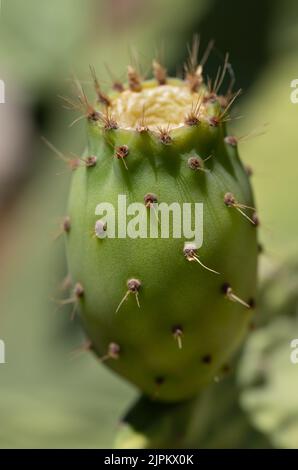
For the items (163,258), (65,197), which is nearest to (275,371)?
(163,258)

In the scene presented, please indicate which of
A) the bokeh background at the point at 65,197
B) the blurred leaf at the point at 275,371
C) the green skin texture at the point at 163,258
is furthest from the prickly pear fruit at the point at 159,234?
the blurred leaf at the point at 275,371

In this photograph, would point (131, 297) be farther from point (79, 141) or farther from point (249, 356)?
point (79, 141)

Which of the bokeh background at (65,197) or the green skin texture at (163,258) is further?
the bokeh background at (65,197)

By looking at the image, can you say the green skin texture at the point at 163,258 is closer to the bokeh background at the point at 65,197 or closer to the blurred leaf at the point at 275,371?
the bokeh background at the point at 65,197

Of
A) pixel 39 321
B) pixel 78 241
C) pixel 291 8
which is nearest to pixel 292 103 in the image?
pixel 291 8

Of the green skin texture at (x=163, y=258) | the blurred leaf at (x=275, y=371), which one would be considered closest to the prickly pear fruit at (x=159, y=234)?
the green skin texture at (x=163, y=258)

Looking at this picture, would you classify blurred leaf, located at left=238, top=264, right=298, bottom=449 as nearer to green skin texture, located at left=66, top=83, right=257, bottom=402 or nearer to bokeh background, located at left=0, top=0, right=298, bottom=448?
bokeh background, located at left=0, top=0, right=298, bottom=448

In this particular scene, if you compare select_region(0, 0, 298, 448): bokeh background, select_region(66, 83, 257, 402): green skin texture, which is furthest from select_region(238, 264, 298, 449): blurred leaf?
select_region(66, 83, 257, 402): green skin texture
